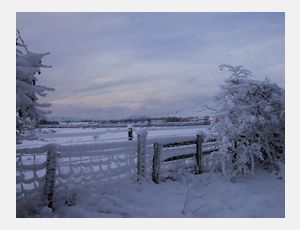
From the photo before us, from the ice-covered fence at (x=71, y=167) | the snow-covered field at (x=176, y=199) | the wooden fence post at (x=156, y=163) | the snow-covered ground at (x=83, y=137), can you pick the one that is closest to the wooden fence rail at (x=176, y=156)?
the wooden fence post at (x=156, y=163)

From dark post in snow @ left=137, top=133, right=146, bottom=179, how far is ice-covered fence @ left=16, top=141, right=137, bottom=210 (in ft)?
0.33

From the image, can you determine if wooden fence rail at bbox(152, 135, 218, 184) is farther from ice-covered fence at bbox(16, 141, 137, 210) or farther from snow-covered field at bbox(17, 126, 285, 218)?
ice-covered fence at bbox(16, 141, 137, 210)

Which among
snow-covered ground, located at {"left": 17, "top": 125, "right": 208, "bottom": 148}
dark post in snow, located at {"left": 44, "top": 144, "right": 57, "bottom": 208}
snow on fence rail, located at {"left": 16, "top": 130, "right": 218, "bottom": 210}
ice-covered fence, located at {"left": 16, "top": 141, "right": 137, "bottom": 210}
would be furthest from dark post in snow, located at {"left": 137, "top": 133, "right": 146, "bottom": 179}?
snow-covered ground, located at {"left": 17, "top": 125, "right": 208, "bottom": 148}

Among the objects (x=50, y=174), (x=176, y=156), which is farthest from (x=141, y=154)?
(x=50, y=174)

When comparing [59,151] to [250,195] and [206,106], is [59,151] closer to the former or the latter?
[250,195]

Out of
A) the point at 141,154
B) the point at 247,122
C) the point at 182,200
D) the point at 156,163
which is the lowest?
the point at 182,200

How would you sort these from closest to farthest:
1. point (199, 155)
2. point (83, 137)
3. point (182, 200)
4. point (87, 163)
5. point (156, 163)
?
point (87, 163)
point (182, 200)
point (156, 163)
point (199, 155)
point (83, 137)

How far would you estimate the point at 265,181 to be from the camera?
8828mm

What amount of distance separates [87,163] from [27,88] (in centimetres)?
226

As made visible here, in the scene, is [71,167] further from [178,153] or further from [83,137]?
[83,137]

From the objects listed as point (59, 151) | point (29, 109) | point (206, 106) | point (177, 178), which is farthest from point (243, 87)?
point (29, 109)

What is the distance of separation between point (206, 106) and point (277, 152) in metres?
2.38

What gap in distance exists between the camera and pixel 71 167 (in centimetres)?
655

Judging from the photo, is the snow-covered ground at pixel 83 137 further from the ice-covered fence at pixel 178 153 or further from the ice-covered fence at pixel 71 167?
the ice-covered fence at pixel 71 167
